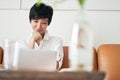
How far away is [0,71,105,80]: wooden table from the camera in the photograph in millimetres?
704

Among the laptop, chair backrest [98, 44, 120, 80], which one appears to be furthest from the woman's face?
the laptop

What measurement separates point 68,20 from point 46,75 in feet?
5.09

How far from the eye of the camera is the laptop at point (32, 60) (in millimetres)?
855

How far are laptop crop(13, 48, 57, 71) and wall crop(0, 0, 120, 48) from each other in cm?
133

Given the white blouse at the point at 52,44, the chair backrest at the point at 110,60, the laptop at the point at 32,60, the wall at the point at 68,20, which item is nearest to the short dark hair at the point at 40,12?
the white blouse at the point at 52,44

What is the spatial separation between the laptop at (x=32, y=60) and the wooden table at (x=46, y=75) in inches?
5.7

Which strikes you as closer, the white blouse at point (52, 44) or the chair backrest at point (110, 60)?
the white blouse at point (52, 44)

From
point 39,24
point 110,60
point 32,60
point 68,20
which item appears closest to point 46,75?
point 32,60

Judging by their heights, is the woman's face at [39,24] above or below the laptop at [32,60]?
above

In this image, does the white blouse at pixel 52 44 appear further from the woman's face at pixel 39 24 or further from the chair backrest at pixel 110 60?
the chair backrest at pixel 110 60

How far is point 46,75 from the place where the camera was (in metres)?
0.71

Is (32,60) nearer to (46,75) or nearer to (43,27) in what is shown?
(46,75)

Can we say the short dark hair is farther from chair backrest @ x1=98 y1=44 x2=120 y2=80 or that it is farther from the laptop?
the laptop

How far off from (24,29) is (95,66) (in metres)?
0.77
